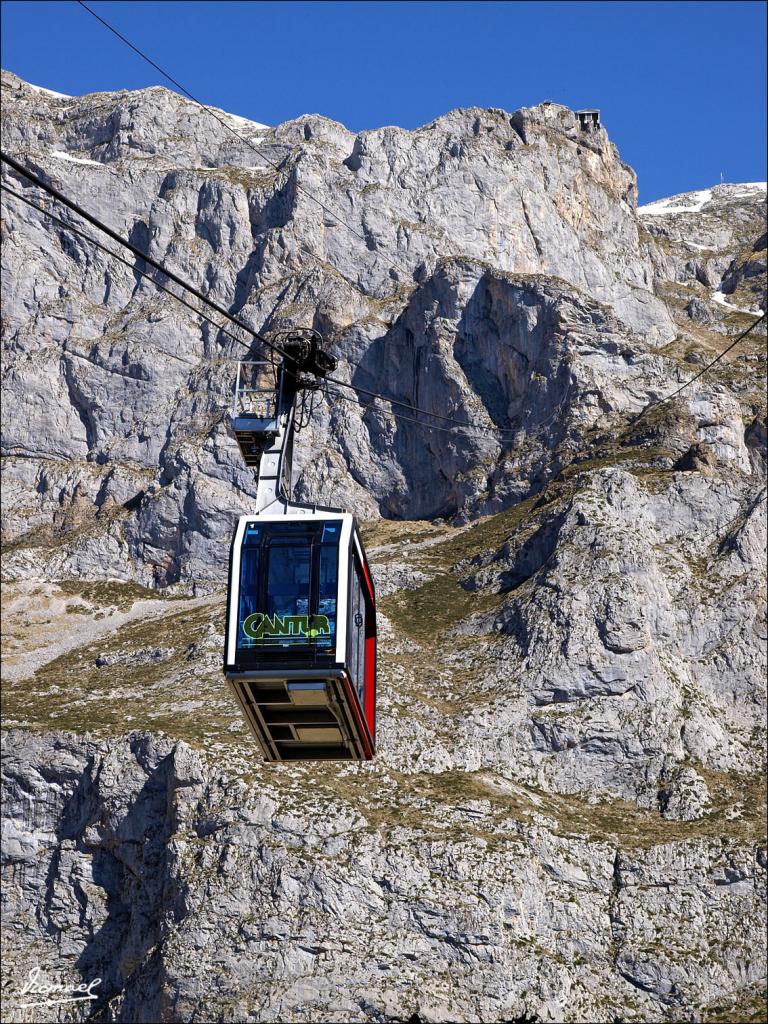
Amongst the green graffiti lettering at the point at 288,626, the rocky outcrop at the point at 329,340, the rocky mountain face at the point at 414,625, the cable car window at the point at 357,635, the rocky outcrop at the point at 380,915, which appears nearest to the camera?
the green graffiti lettering at the point at 288,626

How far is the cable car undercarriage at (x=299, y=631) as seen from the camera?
34.2 meters

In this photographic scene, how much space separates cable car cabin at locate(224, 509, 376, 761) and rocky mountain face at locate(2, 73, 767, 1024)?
59.3 metres

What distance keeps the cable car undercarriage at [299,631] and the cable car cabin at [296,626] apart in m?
0.02

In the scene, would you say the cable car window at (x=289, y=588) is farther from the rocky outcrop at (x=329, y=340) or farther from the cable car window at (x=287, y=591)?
the rocky outcrop at (x=329, y=340)

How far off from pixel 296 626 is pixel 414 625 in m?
94.0

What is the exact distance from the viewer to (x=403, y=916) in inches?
3743

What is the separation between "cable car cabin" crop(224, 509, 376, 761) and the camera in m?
34.2

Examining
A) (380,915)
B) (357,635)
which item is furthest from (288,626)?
(380,915)

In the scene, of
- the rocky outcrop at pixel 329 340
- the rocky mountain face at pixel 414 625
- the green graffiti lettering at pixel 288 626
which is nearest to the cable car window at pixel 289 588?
the green graffiti lettering at pixel 288 626

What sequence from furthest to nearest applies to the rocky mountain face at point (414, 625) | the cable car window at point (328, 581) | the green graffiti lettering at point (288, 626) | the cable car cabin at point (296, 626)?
the rocky mountain face at point (414, 625), the cable car window at point (328, 581), the green graffiti lettering at point (288, 626), the cable car cabin at point (296, 626)

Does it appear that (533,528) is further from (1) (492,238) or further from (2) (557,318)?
(1) (492,238)

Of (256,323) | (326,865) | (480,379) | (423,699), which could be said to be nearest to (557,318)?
(480,379)

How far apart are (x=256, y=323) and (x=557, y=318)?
42198mm

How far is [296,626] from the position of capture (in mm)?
34375
